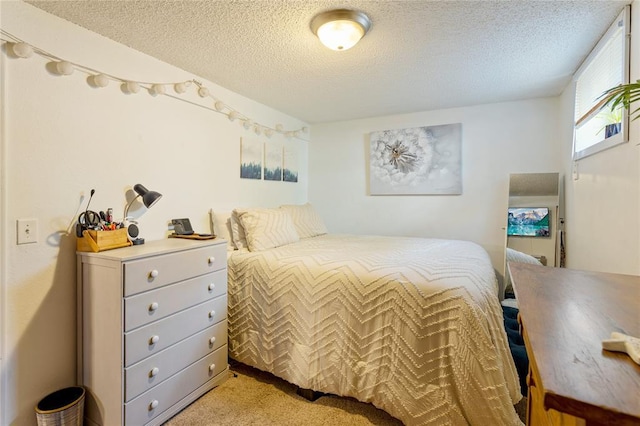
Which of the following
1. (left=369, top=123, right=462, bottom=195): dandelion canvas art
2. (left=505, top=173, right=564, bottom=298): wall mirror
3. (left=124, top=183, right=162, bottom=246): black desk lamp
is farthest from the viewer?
(left=369, top=123, right=462, bottom=195): dandelion canvas art

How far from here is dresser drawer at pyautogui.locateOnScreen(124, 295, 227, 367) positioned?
1507 mm

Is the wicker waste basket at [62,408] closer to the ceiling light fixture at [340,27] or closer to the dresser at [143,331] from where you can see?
the dresser at [143,331]

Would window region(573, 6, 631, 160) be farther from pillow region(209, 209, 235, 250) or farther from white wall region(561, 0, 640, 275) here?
pillow region(209, 209, 235, 250)

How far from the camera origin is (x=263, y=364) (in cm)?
202

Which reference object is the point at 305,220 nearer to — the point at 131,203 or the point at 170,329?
the point at 131,203

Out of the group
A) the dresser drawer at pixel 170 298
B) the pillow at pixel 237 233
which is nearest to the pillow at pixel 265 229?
the pillow at pixel 237 233

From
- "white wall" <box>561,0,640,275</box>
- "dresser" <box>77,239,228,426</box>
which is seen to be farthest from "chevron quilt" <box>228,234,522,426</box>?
"white wall" <box>561,0,640,275</box>

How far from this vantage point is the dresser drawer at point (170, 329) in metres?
1.51

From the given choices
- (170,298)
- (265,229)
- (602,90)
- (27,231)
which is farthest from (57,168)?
(602,90)

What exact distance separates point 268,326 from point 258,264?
420 millimetres

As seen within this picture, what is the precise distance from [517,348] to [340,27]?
228cm

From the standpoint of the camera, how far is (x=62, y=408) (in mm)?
1443

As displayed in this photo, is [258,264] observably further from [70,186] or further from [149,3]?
[149,3]

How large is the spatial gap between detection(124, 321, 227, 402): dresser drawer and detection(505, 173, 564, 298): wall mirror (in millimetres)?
2697
